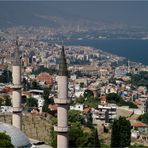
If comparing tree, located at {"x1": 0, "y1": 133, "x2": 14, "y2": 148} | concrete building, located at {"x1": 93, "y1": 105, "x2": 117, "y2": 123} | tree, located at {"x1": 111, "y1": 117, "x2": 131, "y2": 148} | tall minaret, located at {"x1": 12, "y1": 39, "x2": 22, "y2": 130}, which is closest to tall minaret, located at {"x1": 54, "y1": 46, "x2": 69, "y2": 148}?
tree, located at {"x1": 0, "y1": 133, "x2": 14, "y2": 148}

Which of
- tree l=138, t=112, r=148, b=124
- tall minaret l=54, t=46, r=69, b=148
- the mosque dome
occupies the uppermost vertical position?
tall minaret l=54, t=46, r=69, b=148

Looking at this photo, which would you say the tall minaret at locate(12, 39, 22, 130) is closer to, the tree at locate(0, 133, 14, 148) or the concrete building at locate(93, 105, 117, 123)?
the tree at locate(0, 133, 14, 148)

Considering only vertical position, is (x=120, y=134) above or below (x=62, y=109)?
below

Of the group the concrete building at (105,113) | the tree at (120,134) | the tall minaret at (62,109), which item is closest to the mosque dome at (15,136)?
the tall minaret at (62,109)

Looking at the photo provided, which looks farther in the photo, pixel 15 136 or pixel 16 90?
pixel 16 90

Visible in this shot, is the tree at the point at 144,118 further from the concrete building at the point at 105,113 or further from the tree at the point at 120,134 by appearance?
the tree at the point at 120,134

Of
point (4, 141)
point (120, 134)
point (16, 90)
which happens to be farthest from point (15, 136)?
point (120, 134)

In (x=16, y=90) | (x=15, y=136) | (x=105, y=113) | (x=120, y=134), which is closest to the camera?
(x=15, y=136)

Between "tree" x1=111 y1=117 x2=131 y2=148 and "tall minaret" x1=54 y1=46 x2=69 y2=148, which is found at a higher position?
"tall minaret" x1=54 y1=46 x2=69 y2=148

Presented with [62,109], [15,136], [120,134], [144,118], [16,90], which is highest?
[16,90]

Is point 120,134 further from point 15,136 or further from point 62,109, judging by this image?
point 62,109
